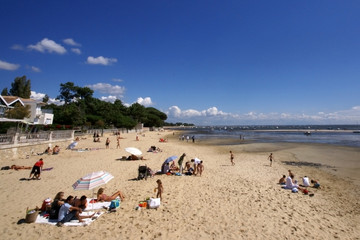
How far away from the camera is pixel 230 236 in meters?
6.42

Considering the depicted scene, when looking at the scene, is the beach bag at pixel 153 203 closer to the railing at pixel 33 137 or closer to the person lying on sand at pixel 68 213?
the person lying on sand at pixel 68 213

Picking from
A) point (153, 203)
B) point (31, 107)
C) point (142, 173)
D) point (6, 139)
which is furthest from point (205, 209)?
point (31, 107)

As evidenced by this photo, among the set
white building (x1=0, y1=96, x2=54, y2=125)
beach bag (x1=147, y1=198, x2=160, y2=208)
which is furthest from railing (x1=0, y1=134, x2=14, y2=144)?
white building (x1=0, y1=96, x2=54, y2=125)

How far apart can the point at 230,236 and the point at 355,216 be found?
6189mm

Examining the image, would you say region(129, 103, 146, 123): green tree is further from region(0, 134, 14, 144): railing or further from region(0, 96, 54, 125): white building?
region(0, 134, 14, 144): railing

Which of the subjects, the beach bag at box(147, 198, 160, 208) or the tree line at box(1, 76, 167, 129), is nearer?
the beach bag at box(147, 198, 160, 208)

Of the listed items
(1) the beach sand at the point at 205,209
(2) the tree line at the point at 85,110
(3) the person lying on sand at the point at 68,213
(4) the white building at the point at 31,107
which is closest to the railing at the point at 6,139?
(1) the beach sand at the point at 205,209

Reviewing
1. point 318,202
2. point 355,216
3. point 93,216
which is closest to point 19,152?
point 93,216

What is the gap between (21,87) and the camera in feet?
202

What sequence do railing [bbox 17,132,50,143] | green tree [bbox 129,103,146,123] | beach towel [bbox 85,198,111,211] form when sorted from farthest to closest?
green tree [bbox 129,103,146,123] → railing [bbox 17,132,50,143] → beach towel [bbox 85,198,111,211]

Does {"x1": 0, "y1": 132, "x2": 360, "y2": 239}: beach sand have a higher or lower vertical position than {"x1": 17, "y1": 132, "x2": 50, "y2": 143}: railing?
lower

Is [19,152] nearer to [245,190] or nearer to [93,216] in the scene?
[93,216]

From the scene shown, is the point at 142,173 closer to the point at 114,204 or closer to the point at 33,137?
the point at 114,204

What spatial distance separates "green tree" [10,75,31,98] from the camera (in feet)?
200
